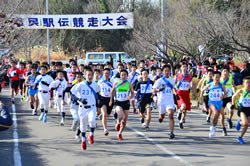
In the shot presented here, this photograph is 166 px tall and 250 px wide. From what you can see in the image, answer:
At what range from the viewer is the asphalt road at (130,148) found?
8.59 metres

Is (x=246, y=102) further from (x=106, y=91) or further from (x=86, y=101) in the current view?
(x=106, y=91)

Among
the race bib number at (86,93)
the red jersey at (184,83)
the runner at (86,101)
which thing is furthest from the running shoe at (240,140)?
the race bib number at (86,93)

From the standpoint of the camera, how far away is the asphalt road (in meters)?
8.59

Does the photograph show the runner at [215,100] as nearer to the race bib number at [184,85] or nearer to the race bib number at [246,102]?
the race bib number at [246,102]

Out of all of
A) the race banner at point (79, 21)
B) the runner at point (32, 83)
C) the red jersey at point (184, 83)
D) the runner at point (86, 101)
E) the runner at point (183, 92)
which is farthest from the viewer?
the race banner at point (79, 21)

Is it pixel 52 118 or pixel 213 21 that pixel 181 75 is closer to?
pixel 52 118

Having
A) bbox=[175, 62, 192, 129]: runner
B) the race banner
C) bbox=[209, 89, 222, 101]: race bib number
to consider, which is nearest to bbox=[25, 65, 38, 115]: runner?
bbox=[175, 62, 192, 129]: runner

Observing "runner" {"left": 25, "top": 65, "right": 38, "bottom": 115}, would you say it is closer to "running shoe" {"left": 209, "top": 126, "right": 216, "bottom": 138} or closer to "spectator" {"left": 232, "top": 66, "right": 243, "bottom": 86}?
"running shoe" {"left": 209, "top": 126, "right": 216, "bottom": 138}

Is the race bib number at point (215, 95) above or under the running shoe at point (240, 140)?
above

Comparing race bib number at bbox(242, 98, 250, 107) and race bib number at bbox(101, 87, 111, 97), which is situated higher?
race bib number at bbox(101, 87, 111, 97)

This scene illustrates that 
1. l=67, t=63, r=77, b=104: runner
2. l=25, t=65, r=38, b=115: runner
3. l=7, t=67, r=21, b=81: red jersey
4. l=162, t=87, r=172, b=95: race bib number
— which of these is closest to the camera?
l=162, t=87, r=172, b=95: race bib number

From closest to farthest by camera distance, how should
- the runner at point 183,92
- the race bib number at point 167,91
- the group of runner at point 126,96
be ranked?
the group of runner at point 126,96, the race bib number at point 167,91, the runner at point 183,92

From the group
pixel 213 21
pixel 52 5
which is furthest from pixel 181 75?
pixel 52 5

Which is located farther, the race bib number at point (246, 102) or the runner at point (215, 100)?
the runner at point (215, 100)
